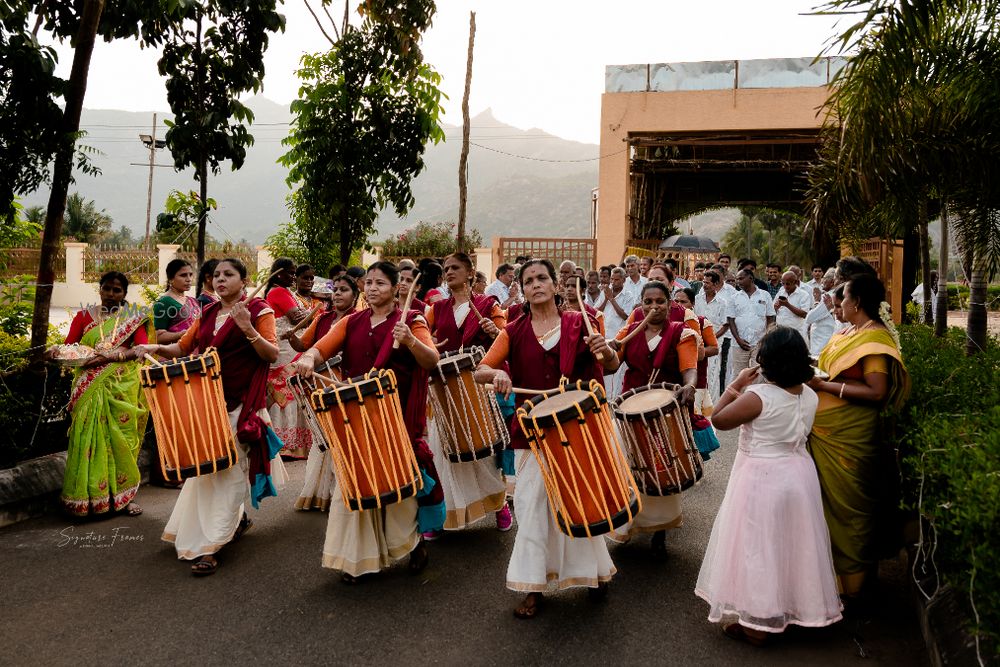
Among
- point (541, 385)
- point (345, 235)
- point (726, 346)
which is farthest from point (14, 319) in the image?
point (726, 346)

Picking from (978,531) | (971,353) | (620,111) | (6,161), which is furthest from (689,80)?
(978,531)

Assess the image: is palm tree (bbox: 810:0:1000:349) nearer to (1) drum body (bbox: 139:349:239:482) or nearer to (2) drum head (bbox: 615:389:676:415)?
(2) drum head (bbox: 615:389:676:415)

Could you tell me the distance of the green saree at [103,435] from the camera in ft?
19.6

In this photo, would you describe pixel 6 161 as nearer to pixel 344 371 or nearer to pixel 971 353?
pixel 344 371

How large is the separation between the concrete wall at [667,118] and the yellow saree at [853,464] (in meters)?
18.9

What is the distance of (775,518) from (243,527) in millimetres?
3694

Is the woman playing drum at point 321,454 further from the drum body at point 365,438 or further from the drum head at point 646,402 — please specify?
the drum head at point 646,402

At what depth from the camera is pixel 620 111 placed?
75.0 feet

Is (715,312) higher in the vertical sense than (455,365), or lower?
higher

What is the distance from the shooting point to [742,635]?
4.04 metres

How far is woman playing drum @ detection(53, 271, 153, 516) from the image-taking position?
236 inches

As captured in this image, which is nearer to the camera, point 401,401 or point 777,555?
point 777,555

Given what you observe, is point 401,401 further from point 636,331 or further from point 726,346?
point 726,346

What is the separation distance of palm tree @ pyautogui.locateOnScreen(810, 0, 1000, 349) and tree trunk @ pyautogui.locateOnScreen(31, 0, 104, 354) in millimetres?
5815
